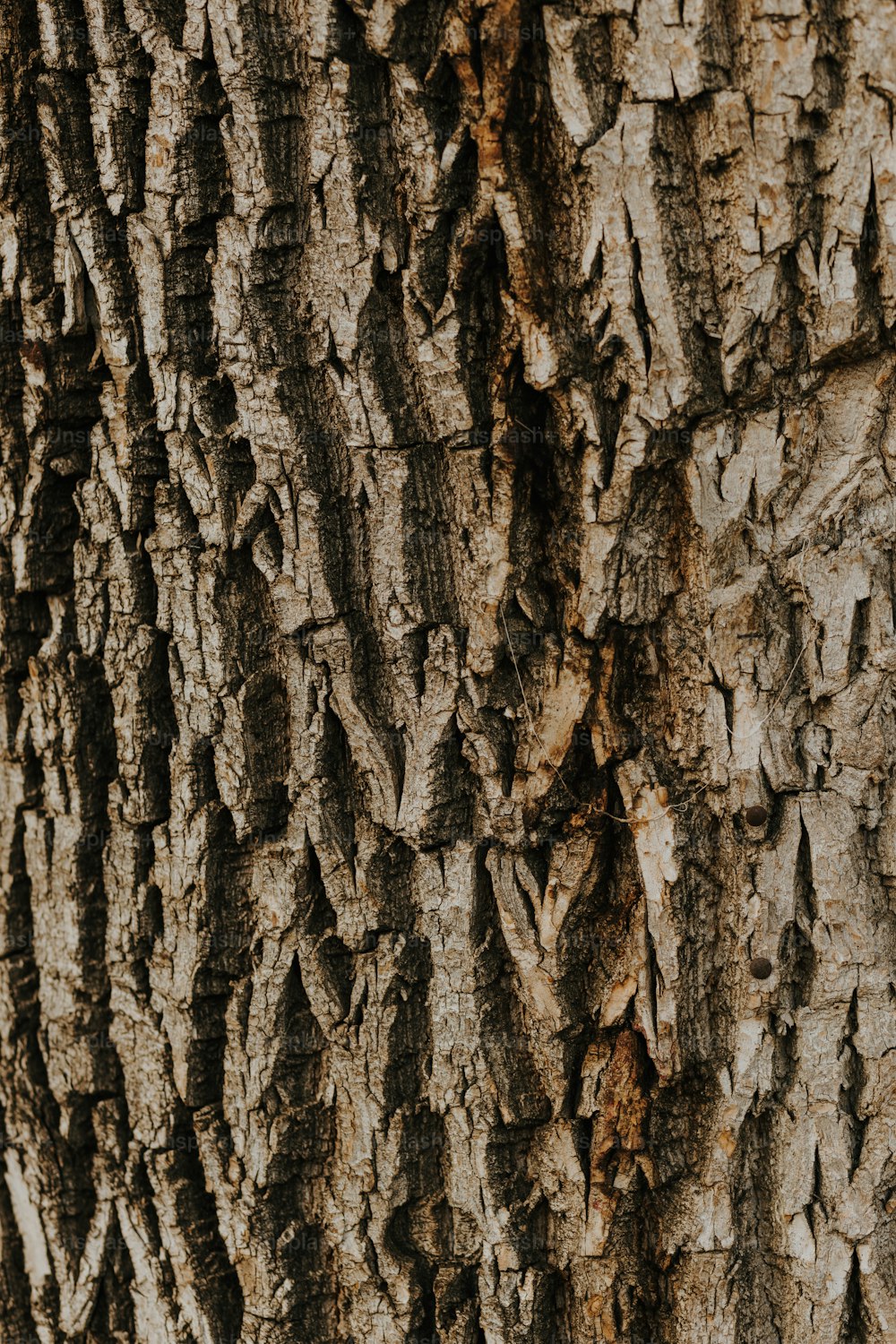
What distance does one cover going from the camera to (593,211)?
5.71ft

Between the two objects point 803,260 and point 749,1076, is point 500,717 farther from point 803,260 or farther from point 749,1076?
point 803,260

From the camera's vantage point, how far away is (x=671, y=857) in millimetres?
1864

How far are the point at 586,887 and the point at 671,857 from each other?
0.50 ft

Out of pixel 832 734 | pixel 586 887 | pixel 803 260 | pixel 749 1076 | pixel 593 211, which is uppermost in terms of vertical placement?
pixel 593 211

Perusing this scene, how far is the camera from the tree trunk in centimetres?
174

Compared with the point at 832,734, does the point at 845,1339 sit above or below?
below

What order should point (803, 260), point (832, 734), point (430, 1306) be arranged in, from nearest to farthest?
1. point (803, 260)
2. point (832, 734)
3. point (430, 1306)

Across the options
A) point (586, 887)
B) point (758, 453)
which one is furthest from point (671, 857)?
point (758, 453)

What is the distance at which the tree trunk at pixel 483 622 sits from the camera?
68.6 inches

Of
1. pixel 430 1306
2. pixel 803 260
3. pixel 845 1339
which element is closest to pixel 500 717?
pixel 803 260

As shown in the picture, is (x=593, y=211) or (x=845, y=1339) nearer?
(x=593, y=211)

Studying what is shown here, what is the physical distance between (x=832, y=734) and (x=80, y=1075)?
1.52 metres

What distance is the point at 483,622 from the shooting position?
187cm

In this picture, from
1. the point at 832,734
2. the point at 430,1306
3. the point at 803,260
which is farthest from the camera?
the point at 430,1306
